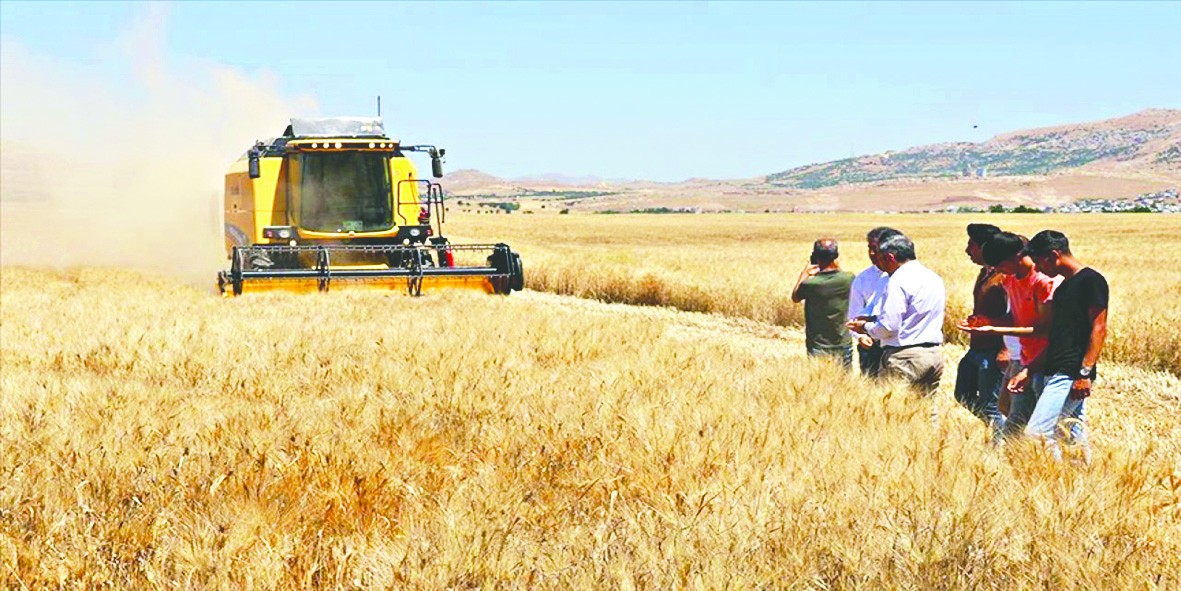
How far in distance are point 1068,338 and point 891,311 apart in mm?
1380

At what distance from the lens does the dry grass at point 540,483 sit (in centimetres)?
384

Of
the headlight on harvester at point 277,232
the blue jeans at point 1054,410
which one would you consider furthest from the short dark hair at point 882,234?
the headlight on harvester at point 277,232

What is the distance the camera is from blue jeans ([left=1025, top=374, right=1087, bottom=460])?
584cm

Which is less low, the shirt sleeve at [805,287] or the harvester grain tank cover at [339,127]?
the harvester grain tank cover at [339,127]

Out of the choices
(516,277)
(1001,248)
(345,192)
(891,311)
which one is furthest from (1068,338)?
(345,192)

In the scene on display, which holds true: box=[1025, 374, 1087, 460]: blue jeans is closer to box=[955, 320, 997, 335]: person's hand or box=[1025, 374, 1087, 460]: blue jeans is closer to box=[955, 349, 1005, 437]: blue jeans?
box=[955, 320, 997, 335]: person's hand

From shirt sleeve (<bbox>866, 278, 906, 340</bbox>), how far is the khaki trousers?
166mm

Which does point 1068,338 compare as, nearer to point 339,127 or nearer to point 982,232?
point 982,232

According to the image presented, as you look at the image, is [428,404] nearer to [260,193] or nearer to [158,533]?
[158,533]

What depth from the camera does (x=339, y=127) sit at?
57.6ft

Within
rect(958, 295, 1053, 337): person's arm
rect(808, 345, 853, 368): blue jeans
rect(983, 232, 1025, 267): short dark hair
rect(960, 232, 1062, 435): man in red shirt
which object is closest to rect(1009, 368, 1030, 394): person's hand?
rect(960, 232, 1062, 435): man in red shirt

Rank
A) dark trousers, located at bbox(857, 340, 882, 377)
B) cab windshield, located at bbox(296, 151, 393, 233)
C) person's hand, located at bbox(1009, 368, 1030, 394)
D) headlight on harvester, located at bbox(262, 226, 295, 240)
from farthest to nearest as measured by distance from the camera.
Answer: cab windshield, located at bbox(296, 151, 393, 233) → headlight on harvester, located at bbox(262, 226, 295, 240) → dark trousers, located at bbox(857, 340, 882, 377) → person's hand, located at bbox(1009, 368, 1030, 394)

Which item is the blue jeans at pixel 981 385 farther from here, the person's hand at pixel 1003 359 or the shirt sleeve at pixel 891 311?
the shirt sleeve at pixel 891 311

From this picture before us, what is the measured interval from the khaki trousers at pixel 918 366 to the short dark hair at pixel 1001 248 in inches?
38.3
